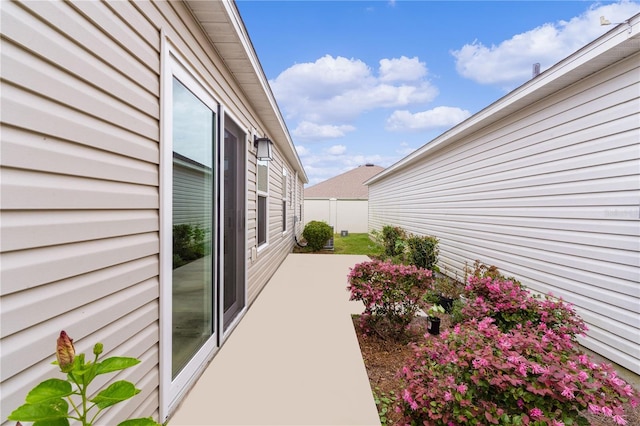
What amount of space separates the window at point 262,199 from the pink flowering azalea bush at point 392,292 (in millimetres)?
2163

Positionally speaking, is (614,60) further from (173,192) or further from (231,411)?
(231,411)

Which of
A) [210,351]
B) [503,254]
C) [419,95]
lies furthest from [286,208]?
[419,95]

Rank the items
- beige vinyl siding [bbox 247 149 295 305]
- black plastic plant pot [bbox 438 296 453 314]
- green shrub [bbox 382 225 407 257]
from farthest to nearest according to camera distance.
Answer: green shrub [bbox 382 225 407 257] → beige vinyl siding [bbox 247 149 295 305] → black plastic plant pot [bbox 438 296 453 314]

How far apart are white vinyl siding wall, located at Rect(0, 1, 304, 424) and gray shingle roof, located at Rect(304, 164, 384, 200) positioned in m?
22.1

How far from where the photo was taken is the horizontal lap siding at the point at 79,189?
3.21ft

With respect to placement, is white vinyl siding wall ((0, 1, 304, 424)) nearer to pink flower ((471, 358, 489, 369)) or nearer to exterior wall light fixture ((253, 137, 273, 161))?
pink flower ((471, 358, 489, 369))

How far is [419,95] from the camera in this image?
17.1m

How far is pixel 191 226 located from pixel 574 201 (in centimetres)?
382

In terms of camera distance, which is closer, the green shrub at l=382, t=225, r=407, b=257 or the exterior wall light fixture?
the exterior wall light fixture

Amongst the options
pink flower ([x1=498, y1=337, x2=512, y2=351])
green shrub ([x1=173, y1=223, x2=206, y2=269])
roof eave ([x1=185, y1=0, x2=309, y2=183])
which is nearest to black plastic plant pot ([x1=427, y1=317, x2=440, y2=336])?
pink flower ([x1=498, y1=337, x2=512, y2=351])

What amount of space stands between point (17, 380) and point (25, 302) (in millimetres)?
238

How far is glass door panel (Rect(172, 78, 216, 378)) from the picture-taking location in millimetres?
2130

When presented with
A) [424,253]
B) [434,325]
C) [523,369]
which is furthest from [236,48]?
[424,253]

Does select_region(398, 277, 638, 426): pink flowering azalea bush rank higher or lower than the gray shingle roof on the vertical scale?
lower
